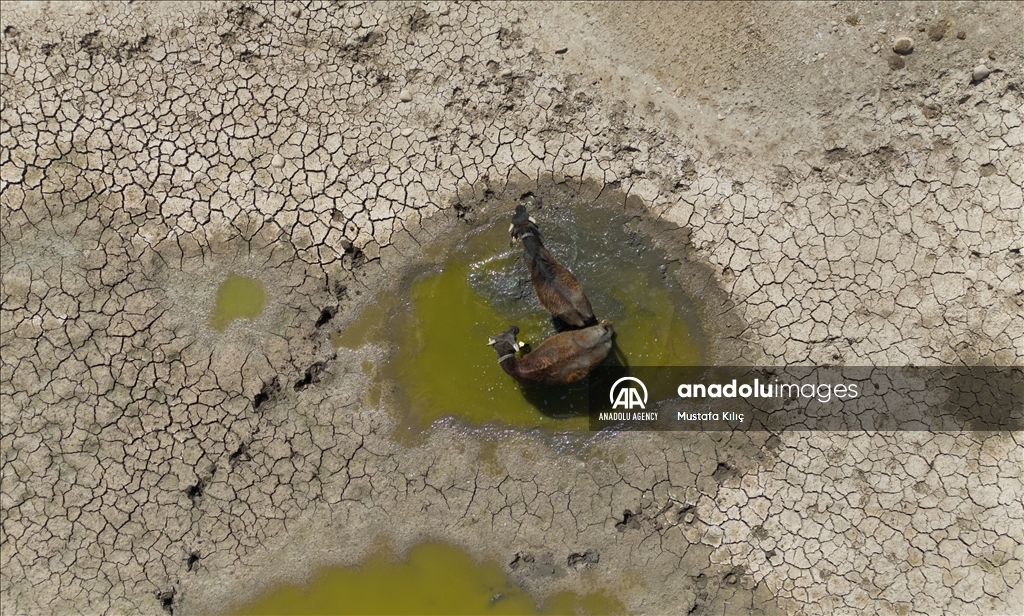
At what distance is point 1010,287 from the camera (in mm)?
6141

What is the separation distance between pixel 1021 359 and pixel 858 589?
9.23 ft

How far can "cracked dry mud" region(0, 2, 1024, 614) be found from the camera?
20.2ft

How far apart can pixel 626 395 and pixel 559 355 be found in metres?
0.95

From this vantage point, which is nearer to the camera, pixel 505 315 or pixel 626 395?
pixel 626 395

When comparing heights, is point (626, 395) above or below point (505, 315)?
below

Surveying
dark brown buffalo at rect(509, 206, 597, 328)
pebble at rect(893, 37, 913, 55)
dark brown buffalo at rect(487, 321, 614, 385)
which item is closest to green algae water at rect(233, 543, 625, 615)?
dark brown buffalo at rect(487, 321, 614, 385)

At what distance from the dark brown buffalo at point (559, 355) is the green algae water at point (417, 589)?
6.78ft

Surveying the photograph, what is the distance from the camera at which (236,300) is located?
6434 millimetres

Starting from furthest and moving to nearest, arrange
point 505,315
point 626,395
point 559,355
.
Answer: point 505,315, point 626,395, point 559,355

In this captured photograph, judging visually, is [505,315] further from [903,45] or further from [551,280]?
[903,45]

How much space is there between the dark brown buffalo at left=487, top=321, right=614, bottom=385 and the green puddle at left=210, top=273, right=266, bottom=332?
99.8 inches

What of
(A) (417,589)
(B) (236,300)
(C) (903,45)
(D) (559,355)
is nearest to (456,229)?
(D) (559,355)

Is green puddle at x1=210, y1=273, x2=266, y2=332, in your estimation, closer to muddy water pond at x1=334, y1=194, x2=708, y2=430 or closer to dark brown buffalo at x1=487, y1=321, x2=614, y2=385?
muddy water pond at x1=334, y1=194, x2=708, y2=430

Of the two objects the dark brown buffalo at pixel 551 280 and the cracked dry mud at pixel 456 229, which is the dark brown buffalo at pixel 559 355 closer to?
the dark brown buffalo at pixel 551 280
